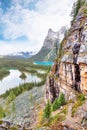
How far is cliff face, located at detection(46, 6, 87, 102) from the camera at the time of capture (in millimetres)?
63031

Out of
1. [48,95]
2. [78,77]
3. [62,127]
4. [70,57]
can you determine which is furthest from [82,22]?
[62,127]

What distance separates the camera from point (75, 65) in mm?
68000

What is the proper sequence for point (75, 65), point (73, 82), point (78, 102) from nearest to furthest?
1. point (78, 102)
2. point (75, 65)
3. point (73, 82)

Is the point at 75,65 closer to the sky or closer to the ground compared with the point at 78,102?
closer to the sky

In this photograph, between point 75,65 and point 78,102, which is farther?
point 75,65

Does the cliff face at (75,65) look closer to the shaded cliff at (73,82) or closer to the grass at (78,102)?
the shaded cliff at (73,82)

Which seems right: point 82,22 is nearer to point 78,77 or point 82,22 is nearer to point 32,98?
point 78,77

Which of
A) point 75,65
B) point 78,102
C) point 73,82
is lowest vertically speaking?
point 78,102

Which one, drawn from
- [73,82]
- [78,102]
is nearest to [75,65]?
[73,82]

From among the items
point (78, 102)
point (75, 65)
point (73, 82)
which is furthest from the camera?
point (73, 82)

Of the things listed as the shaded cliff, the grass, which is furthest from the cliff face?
the grass

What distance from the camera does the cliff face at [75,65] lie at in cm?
6303

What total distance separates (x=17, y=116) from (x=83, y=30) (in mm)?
47291

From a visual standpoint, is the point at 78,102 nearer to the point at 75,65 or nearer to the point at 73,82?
the point at 73,82
